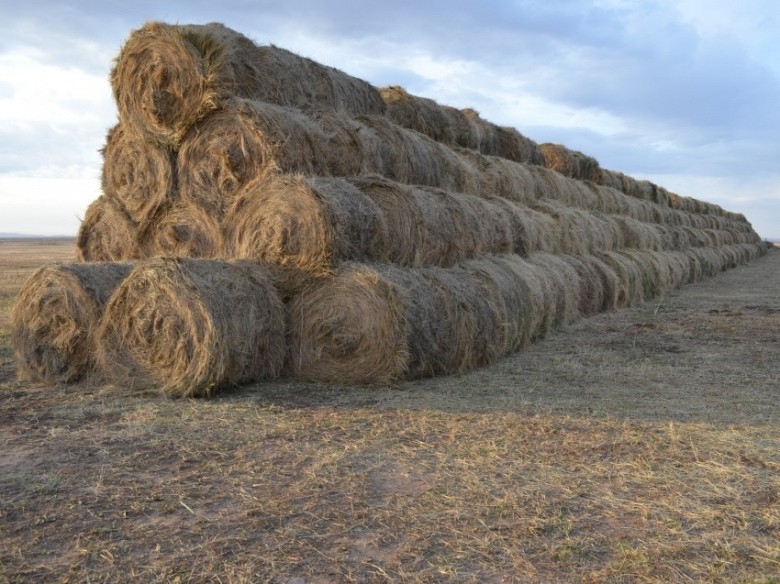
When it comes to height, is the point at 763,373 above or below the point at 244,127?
below

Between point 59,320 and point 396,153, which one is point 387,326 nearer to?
point 59,320

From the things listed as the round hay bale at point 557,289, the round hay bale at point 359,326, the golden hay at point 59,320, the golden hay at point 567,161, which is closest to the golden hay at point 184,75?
the golden hay at point 59,320

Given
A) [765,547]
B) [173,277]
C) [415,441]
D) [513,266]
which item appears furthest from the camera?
[513,266]

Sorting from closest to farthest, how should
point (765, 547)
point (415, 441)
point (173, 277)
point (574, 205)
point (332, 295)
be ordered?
point (765, 547) < point (415, 441) < point (173, 277) < point (332, 295) < point (574, 205)

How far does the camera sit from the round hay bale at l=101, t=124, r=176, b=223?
7922 millimetres

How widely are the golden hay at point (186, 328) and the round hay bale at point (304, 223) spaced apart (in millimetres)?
485

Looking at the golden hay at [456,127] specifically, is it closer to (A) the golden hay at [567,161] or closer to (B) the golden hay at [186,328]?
(A) the golden hay at [567,161]

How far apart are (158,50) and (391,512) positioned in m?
5.63

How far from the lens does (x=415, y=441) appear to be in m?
4.78

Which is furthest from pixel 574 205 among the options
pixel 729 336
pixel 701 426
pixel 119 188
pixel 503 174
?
pixel 701 426

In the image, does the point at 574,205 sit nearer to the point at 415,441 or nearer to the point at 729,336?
the point at 729,336

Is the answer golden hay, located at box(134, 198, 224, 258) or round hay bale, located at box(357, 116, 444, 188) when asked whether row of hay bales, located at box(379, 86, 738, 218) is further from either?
golden hay, located at box(134, 198, 224, 258)

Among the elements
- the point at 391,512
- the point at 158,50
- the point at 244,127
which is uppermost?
the point at 158,50

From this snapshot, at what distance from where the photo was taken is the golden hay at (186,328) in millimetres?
5988
